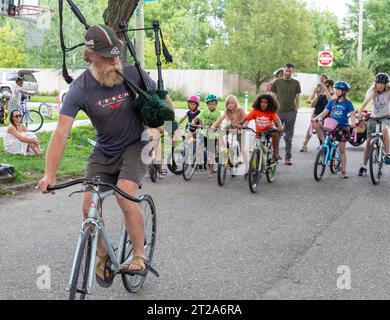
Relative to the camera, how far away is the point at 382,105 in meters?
11.0

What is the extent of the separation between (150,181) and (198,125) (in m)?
1.28

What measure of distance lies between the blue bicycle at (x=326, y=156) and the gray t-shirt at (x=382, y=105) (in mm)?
888

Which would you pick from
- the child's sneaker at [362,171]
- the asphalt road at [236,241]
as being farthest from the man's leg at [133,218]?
the child's sneaker at [362,171]

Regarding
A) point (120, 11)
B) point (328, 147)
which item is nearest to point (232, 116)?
point (328, 147)

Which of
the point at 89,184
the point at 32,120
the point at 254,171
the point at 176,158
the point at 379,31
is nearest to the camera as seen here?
the point at 89,184

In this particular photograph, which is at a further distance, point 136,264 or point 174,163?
point 174,163

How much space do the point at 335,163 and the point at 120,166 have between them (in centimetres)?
786

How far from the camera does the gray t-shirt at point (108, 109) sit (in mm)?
4281

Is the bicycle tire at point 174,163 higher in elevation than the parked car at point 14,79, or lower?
lower

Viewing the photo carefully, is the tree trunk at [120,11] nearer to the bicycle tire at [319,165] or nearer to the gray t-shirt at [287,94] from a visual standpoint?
the gray t-shirt at [287,94]

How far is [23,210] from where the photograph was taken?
8.22m

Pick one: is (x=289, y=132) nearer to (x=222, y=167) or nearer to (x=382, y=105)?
(x=382, y=105)

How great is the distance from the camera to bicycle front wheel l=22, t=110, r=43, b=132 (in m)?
18.2

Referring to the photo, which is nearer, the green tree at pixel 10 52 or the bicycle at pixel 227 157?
the bicycle at pixel 227 157
